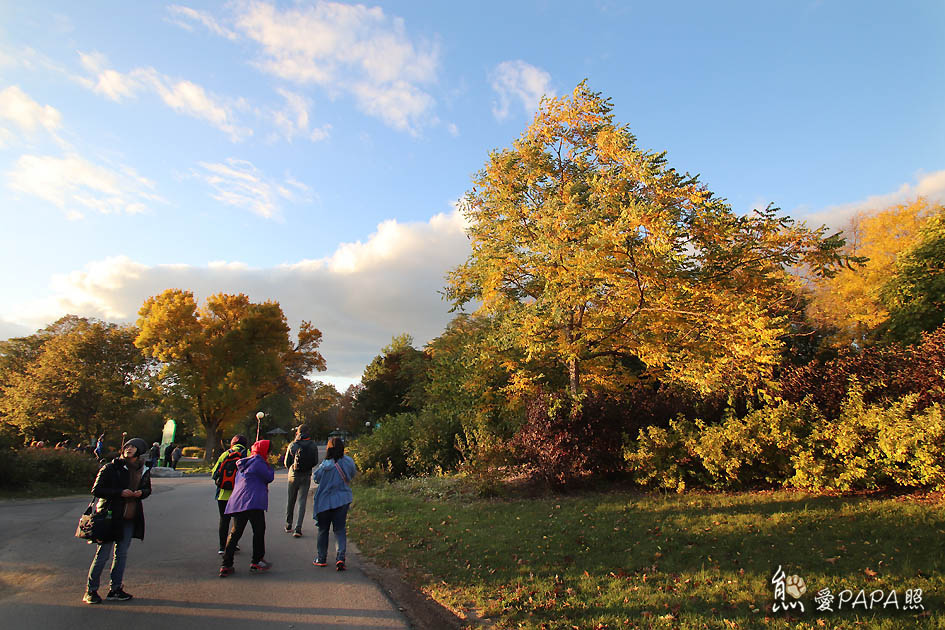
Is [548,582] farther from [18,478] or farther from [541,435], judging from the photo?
[18,478]

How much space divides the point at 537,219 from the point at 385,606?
953 centimetres

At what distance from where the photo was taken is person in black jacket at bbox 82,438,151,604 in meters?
4.87

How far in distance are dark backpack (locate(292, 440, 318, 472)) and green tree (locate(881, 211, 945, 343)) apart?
25.8 m

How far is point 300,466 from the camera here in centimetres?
841

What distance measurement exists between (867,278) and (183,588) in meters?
34.9

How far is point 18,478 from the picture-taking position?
12.5 meters

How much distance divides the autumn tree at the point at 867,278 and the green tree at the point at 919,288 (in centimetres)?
234

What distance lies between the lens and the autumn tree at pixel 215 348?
30.9 metres

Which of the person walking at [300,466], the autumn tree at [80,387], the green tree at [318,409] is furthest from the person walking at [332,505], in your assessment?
the green tree at [318,409]

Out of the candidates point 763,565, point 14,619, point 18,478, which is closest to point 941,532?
point 763,565

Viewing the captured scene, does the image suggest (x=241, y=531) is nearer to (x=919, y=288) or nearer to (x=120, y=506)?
(x=120, y=506)

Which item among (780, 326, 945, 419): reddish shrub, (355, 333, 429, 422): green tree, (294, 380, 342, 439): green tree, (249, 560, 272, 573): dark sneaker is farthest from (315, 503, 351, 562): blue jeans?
(294, 380, 342, 439): green tree

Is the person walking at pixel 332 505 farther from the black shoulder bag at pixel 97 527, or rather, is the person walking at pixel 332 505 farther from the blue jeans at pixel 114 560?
the black shoulder bag at pixel 97 527

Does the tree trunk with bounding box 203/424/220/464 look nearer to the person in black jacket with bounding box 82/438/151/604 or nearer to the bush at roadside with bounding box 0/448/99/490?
the bush at roadside with bounding box 0/448/99/490
